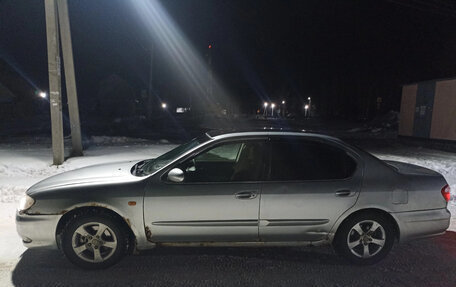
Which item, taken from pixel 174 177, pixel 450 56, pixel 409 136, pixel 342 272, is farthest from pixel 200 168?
pixel 450 56

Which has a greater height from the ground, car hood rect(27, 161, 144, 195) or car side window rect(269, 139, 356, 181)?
car side window rect(269, 139, 356, 181)

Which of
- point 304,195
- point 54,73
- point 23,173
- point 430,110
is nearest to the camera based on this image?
point 304,195

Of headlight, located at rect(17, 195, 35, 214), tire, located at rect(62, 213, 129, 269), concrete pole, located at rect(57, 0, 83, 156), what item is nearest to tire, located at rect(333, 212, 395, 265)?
tire, located at rect(62, 213, 129, 269)

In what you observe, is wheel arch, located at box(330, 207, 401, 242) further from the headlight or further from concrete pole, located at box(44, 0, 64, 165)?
concrete pole, located at box(44, 0, 64, 165)

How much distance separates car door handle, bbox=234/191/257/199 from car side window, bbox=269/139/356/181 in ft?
0.90

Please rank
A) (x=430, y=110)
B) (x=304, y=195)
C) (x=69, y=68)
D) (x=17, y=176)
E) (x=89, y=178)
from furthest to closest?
(x=430, y=110) → (x=69, y=68) → (x=17, y=176) → (x=89, y=178) → (x=304, y=195)

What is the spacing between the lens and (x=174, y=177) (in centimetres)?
335

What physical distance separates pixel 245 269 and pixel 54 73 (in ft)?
24.4

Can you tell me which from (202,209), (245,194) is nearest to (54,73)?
(202,209)

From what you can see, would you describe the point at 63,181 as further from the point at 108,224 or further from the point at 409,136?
the point at 409,136

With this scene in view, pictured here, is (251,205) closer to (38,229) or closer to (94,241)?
(94,241)

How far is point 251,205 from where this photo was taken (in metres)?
3.36

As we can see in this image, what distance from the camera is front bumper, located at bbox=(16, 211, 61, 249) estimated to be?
3281 mm

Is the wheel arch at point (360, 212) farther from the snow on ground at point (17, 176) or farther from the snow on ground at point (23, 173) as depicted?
the snow on ground at point (17, 176)
